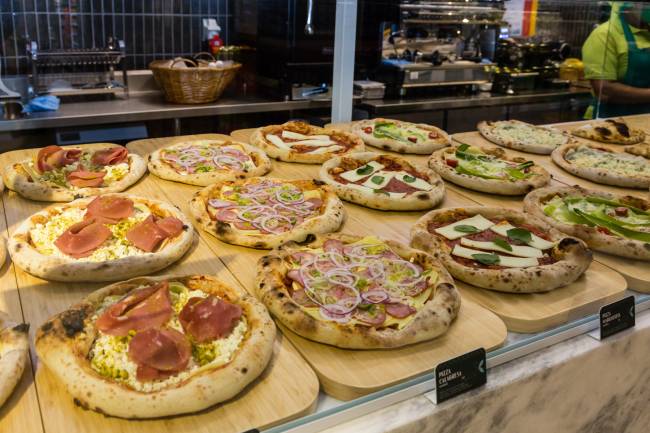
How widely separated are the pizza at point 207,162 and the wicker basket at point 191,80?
209cm

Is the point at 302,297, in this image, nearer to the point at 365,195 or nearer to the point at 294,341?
the point at 294,341

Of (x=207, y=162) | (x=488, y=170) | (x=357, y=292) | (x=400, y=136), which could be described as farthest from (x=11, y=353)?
(x=400, y=136)

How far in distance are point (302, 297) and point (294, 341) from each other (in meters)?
0.20

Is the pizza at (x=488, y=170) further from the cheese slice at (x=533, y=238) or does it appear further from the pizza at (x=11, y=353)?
the pizza at (x=11, y=353)

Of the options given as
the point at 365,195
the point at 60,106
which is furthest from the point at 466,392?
the point at 60,106

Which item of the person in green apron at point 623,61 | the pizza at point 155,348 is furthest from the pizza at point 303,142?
the person in green apron at point 623,61

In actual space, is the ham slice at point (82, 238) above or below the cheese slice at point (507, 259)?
above

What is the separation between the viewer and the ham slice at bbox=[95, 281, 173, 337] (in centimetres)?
171

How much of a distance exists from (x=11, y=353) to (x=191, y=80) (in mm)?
4272

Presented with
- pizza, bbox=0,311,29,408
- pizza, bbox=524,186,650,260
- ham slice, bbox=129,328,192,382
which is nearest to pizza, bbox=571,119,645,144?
pizza, bbox=524,186,650,260

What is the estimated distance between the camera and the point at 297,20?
5758mm

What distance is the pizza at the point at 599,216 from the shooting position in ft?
8.39

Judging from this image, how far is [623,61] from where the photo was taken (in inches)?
215

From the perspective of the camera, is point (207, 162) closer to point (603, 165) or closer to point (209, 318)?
point (209, 318)
